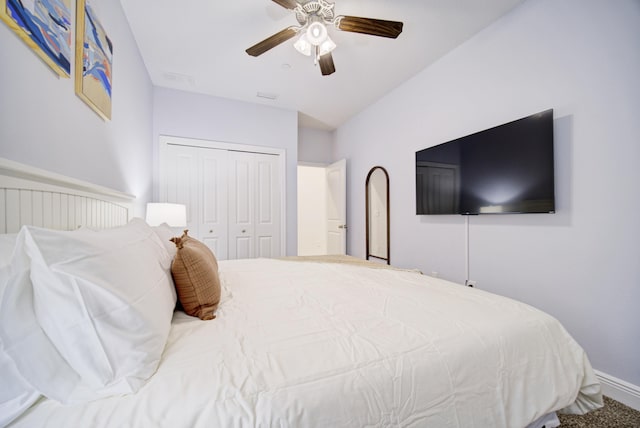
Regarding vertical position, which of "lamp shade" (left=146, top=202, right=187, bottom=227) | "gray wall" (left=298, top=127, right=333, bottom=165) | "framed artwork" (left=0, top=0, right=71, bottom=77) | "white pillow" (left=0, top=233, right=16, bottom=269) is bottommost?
"white pillow" (left=0, top=233, right=16, bottom=269)

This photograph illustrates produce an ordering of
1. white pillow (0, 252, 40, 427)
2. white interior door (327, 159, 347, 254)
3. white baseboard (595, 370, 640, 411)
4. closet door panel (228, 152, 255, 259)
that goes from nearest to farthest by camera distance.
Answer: white pillow (0, 252, 40, 427) → white baseboard (595, 370, 640, 411) → closet door panel (228, 152, 255, 259) → white interior door (327, 159, 347, 254)

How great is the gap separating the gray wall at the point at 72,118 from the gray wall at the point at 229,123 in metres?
0.70

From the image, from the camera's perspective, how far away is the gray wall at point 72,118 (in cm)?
87

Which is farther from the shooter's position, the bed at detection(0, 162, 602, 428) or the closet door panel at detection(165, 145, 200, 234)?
the closet door panel at detection(165, 145, 200, 234)

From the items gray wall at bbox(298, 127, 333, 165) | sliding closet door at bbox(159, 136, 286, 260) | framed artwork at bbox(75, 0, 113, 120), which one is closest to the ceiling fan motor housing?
framed artwork at bbox(75, 0, 113, 120)

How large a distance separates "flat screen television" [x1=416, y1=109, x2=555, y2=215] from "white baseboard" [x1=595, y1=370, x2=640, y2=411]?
3.52 ft

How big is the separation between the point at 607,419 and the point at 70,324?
8.05ft

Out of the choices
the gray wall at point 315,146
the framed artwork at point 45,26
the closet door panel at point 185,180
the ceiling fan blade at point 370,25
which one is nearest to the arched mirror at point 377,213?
the gray wall at point 315,146

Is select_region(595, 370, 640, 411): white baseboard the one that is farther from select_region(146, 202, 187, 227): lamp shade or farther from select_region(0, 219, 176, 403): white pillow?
Answer: select_region(146, 202, 187, 227): lamp shade

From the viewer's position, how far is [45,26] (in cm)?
101

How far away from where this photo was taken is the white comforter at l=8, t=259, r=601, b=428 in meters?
0.60

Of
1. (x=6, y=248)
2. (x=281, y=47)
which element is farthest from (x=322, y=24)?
(x=6, y=248)

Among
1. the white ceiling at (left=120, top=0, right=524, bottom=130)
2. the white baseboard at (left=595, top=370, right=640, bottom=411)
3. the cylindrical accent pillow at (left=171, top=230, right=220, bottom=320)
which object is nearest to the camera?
the cylindrical accent pillow at (left=171, top=230, right=220, bottom=320)

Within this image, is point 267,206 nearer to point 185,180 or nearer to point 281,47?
point 185,180
